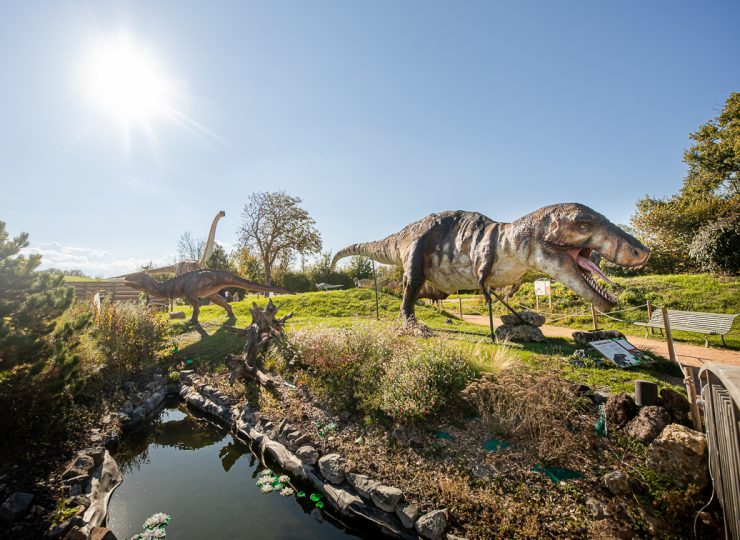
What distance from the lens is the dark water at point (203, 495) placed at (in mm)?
3725

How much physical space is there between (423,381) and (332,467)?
1633 millimetres

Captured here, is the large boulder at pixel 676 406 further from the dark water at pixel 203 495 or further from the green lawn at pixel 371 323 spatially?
the dark water at pixel 203 495

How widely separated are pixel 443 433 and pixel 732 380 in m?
3.17

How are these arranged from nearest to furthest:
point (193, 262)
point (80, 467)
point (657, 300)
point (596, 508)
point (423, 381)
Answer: point (596, 508) < point (80, 467) < point (423, 381) < point (657, 300) < point (193, 262)

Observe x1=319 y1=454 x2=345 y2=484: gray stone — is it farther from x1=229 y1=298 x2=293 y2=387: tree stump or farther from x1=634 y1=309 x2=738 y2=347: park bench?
x1=634 y1=309 x2=738 y2=347: park bench

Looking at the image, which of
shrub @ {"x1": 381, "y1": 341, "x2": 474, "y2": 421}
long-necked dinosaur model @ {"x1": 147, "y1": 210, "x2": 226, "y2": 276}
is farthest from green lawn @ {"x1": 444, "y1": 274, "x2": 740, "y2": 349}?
→ long-necked dinosaur model @ {"x1": 147, "y1": 210, "x2": 226, "y2": 276}

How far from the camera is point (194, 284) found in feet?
38.8

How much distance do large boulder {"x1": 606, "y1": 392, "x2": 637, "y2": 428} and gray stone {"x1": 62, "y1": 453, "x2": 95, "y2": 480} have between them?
21.0ft

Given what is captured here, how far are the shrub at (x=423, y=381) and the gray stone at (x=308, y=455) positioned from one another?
1.09 metres

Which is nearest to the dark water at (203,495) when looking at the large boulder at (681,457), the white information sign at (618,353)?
the large boulder at (681,457)

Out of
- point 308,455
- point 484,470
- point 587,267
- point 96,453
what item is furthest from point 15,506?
point 587,267

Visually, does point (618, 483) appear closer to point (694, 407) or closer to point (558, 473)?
point (558, 473)

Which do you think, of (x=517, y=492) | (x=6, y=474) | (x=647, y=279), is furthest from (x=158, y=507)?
(x=647, y=279)

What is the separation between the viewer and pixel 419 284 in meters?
8.34
